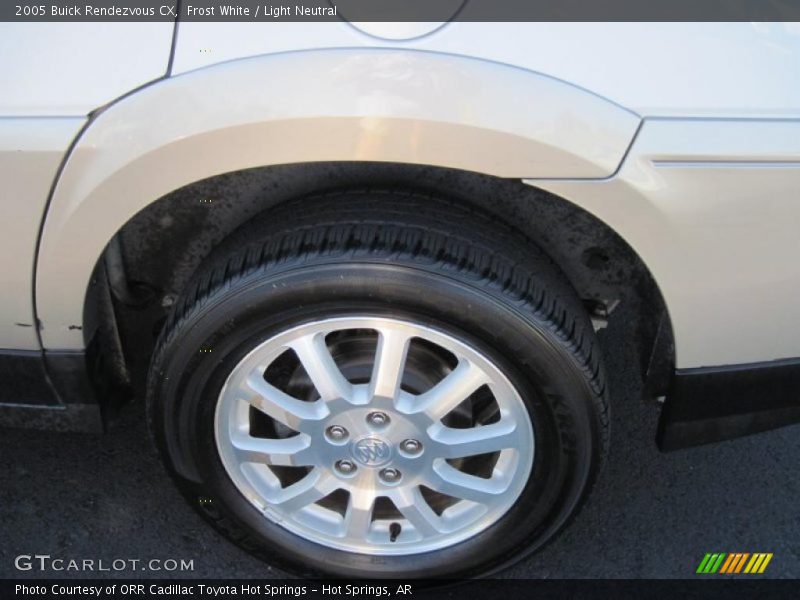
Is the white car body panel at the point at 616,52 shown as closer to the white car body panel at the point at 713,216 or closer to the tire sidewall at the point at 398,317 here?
the white car body panel at the point at 713,216

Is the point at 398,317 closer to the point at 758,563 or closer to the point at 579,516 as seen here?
the point at 579,516

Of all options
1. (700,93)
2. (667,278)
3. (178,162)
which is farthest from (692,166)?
(178,162)

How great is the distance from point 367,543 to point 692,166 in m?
1.16

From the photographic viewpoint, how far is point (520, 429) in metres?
1.86

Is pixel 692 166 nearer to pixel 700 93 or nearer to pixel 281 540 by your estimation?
pixel 700 93

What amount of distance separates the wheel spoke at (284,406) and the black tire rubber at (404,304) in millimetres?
92

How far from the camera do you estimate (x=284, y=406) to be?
189 cm

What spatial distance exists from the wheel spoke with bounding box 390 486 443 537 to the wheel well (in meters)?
0.59

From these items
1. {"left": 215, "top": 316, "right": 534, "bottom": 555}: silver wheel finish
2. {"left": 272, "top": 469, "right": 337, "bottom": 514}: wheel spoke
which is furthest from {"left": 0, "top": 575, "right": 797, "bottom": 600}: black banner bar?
{"left": 272, "top": 469, "right": 337, "bottom": 514}: wheel spoke

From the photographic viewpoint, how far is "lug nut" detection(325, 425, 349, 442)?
1.91 m

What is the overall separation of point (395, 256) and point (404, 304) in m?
0.10

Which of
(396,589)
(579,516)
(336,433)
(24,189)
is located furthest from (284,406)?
(579,516)

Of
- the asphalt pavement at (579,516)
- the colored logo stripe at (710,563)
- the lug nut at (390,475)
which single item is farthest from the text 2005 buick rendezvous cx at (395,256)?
the colored logo stripe at (710,563)
